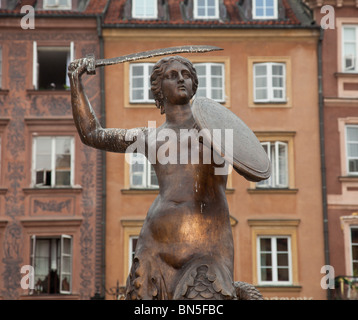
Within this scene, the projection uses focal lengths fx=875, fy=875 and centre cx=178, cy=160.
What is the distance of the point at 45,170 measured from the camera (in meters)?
27.7

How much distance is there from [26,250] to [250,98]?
8.61 m

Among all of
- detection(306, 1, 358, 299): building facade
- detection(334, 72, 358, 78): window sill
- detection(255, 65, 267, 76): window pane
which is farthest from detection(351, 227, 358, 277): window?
detection(255, 65, 267, 76): window pane

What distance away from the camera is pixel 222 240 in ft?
17.5

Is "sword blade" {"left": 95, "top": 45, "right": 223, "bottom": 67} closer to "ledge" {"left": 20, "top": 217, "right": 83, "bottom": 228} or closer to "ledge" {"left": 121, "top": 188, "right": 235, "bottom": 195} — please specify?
"ledge" {"left": 121, "top": 188, "right": 235, "bottom": 195}

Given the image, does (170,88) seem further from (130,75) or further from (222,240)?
(130,75)

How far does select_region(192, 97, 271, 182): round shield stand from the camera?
5027mm

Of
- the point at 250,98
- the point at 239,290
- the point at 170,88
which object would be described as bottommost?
the point at 239,290

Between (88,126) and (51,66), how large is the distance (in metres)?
24.0

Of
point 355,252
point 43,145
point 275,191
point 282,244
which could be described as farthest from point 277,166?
point 43,145

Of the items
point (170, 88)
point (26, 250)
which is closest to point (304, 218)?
point (26, 250)

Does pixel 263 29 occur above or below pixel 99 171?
above

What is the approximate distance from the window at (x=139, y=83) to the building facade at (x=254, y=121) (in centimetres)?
3

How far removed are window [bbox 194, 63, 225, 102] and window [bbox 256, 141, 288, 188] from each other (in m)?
2.22

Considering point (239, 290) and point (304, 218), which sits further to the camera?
point (304, 218)
